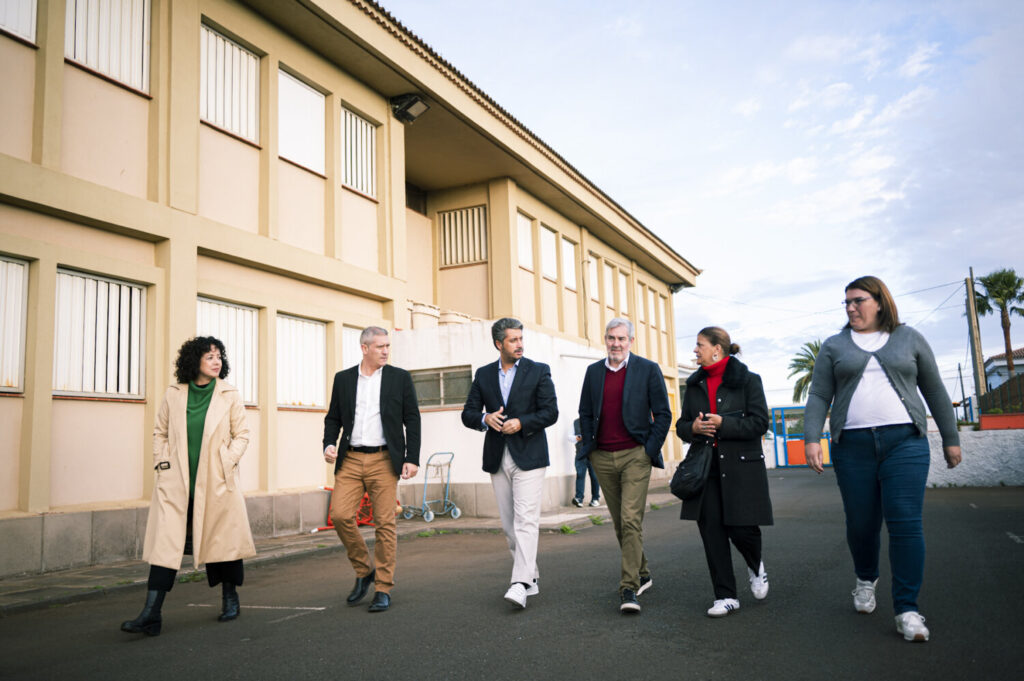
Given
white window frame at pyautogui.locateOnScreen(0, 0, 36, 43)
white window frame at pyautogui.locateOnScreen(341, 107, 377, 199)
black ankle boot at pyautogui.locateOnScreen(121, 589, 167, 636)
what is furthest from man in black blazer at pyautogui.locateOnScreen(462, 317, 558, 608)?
white window frame at pyautogui.locateOnScreen(341, 107, 377, 199)

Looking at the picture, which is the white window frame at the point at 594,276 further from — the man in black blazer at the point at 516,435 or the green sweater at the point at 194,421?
the green sweater at the point at 194,421

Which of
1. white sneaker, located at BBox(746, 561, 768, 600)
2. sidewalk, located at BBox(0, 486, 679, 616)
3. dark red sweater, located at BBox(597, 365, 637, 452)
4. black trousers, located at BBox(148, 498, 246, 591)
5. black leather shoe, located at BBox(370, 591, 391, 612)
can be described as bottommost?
sidewalk, located at BBox(0, 486, 679, 616)

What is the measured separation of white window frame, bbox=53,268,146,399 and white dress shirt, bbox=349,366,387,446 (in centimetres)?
532

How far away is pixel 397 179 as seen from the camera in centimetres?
1628

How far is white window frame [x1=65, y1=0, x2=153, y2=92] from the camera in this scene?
33.4ft

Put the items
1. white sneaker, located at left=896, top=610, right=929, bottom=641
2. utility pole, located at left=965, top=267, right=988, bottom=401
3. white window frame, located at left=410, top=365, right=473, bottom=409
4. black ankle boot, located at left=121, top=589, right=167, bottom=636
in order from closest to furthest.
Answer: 1. white sneaker, located at left=896, top=610, right=929, bottom=641
2. black ankle boot, located at left=121, top=589, right=167, bottom=636
3. white window frame, located at left=410, top=365, right=473, bottom=409
4. utility pole, located at left=965, top=267, right=988, bottom=401

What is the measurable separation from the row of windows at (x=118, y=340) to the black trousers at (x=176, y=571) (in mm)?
4786

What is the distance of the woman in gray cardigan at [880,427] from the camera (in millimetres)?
4754

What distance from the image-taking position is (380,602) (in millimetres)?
6035

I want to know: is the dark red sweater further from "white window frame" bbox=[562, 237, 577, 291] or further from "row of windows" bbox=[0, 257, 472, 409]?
"white window frame" bbox=[562, 237, 577, 291]

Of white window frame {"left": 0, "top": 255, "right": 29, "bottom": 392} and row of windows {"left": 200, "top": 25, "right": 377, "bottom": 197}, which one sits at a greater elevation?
row of windows {"left": 200, "top": 25, "right": 377, "bottom": 197}

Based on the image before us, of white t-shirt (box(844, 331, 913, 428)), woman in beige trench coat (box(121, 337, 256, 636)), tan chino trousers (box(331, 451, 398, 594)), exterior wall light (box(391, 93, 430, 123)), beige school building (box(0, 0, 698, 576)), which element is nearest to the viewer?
white t-shirt (box(844, 331, 913, 428))

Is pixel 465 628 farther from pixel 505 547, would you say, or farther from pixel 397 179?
pixel 397 179

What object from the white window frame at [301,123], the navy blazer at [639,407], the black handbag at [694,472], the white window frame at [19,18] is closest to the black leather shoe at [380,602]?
the navy blazer at [639,407]
